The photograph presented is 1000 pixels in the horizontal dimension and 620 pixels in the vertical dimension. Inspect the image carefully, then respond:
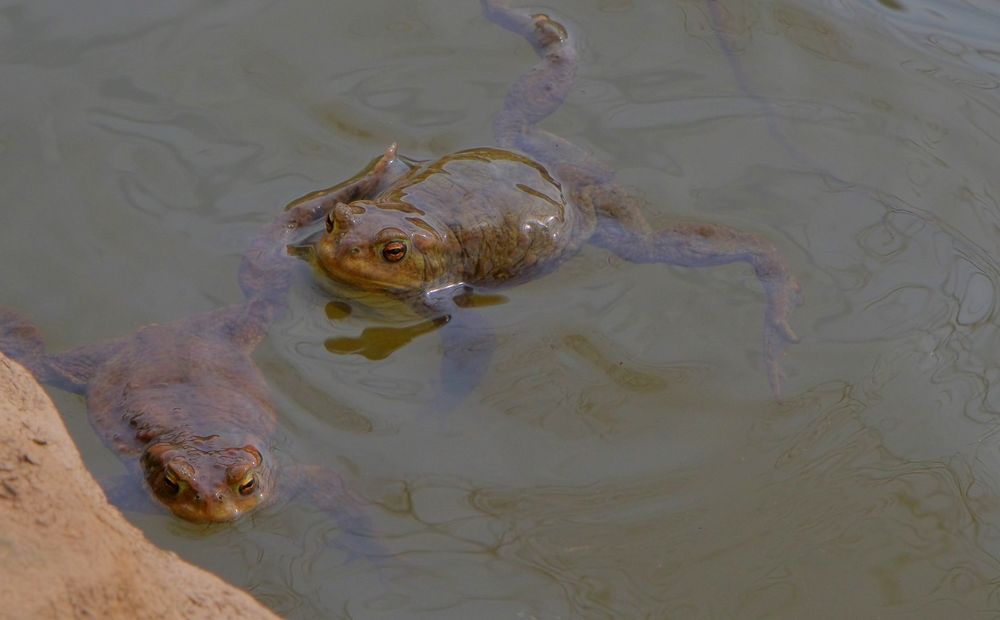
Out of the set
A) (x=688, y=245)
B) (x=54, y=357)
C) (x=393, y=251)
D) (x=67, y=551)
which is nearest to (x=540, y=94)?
(x=688, y=245)

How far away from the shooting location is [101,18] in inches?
321

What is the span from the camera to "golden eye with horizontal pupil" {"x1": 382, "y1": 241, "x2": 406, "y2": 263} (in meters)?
6.46

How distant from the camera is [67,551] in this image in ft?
10.9

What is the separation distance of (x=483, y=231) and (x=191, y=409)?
213 cm

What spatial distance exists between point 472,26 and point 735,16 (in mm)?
2074

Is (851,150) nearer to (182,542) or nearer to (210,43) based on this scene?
(210,43)

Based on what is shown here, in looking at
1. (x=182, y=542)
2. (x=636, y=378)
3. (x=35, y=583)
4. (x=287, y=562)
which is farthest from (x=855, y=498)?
(x=35, y=583)

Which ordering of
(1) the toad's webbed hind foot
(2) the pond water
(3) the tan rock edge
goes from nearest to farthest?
(3) the tan rock edge, (2) the pond water, (1) the toad's webbed hind foot

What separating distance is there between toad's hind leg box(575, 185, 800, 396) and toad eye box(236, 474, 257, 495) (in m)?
2.81

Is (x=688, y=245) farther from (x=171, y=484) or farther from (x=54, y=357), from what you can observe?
(x=54, y=357)

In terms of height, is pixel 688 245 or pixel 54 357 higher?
pixel 688 245

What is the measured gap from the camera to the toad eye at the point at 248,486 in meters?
5.14

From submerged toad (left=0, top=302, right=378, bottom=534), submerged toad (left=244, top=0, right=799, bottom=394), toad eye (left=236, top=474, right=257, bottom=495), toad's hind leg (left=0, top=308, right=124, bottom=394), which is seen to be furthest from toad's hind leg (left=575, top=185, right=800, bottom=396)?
toad's hind leg (left=0, top=308, right=124, bottom=394)

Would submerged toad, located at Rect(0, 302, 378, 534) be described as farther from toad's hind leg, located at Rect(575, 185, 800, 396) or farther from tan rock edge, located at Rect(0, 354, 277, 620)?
toad's hind leg, located at Rect(575, 185, 800, 396)
